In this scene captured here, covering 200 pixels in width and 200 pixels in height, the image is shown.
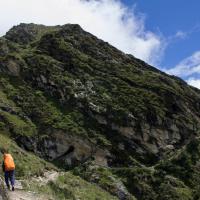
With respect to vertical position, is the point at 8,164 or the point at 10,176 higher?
the point at 8,164

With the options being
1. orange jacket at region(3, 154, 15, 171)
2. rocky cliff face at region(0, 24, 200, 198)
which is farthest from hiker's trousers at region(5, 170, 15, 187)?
rocky cliff face at region(0, 24, 200, 198)

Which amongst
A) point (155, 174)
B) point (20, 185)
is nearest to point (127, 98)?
point (155, 174)

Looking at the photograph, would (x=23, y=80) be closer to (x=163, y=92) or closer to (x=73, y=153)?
(x=73, y=153)

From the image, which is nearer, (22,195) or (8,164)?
(8,164)

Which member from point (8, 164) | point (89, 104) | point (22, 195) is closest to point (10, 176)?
point (8, 164)

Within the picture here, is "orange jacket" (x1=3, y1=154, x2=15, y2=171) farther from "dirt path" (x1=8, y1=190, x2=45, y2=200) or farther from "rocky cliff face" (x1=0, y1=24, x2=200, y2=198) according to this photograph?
"rocky cliff face" (x1=0, y1=24, x2=200, y2=198)

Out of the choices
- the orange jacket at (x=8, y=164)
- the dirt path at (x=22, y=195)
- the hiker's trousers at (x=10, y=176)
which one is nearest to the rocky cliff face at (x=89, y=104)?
the dirt path at (x=22, y=195)

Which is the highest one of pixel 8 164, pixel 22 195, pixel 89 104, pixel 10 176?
pixel 89 104

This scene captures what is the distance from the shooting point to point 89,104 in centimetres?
8562

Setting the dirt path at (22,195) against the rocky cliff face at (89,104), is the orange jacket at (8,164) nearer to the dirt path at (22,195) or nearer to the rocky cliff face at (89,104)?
the dirt path at (22,195)

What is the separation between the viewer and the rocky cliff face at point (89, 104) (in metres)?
76.7

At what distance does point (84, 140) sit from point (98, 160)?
13.4 feet

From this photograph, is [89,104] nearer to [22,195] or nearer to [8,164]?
[22,195]

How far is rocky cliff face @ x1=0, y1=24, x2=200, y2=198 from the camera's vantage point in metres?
76.7
